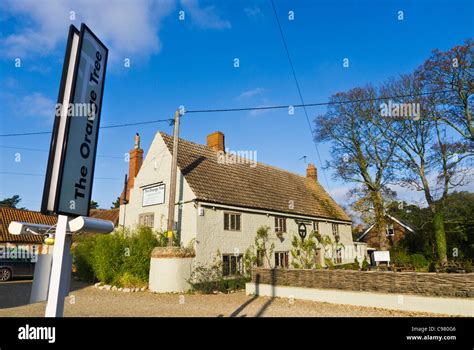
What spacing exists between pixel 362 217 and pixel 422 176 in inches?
229

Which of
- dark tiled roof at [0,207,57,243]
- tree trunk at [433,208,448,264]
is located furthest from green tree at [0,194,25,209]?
tree trunk at [433,208,448,264]

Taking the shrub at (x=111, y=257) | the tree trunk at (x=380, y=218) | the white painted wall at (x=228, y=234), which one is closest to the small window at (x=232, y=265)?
the white painted wall at (x=228, y=234)

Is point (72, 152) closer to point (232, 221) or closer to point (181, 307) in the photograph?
point (181, 307)

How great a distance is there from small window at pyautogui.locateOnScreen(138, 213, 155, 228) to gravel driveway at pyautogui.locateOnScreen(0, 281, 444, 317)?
5.73 m

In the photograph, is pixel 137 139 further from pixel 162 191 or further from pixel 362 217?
pixel 362 217

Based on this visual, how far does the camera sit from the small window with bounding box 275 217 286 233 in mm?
21719

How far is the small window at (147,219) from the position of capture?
2005cm

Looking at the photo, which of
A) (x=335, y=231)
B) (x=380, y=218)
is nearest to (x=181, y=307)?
(x=335, y=231)

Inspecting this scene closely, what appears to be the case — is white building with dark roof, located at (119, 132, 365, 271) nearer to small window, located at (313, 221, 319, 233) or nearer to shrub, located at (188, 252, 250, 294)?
small window, located at (313, 221, 319, 233)

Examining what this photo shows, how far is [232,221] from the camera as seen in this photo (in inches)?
752

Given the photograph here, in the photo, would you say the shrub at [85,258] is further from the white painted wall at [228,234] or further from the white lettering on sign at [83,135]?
the white lettering on sign at [83,135]

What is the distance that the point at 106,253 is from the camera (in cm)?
1734
